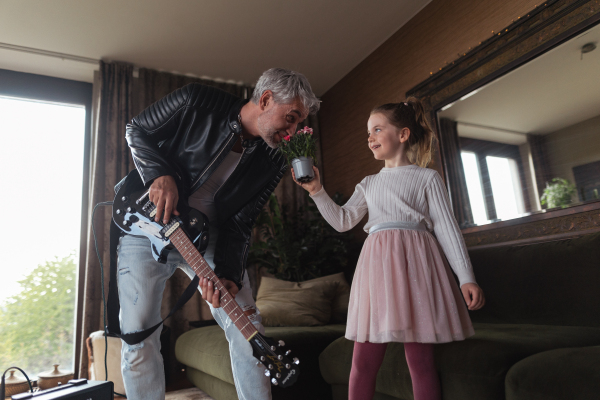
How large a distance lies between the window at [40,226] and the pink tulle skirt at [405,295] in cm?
303

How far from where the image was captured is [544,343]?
1.38 meters

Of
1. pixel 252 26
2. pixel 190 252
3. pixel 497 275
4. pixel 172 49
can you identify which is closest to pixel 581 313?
pixel 497 275

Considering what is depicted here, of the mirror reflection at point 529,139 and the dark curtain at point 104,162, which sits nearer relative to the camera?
the mirror reflection at point 529,139

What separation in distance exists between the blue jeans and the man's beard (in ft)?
1.69

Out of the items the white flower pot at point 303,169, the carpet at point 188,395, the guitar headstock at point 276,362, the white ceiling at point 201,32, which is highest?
the white ceiling at point 201,32

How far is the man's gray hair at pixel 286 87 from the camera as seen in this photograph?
148 cm

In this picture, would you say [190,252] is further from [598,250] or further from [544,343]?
[598,250]

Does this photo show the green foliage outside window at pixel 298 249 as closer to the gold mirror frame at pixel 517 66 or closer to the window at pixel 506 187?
the gold mirror frame at pixel 517 66

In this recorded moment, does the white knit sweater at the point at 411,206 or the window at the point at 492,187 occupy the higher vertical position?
the window at the point at 492,187

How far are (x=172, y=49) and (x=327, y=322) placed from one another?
2.61m

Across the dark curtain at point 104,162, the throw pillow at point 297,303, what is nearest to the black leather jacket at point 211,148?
the throw pillow at point 297,303

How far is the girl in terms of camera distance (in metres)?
1.26

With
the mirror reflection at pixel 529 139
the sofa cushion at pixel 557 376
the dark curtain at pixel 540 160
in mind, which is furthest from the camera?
the dark curtain at pixel 540 160

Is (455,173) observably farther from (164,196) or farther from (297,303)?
(164,196)
